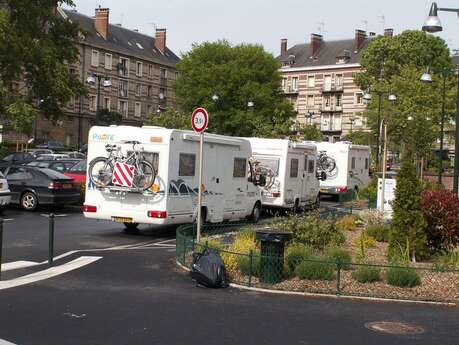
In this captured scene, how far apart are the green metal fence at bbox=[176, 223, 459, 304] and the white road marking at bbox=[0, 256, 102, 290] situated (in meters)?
2.70

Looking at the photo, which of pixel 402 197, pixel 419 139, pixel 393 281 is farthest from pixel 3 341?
pixel 419 139

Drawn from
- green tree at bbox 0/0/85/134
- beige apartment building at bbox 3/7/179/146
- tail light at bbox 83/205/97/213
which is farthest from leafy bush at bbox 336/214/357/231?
beige apartment building at bbox 3/7/179/146

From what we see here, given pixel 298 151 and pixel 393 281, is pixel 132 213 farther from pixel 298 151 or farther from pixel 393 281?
pixel 298 151

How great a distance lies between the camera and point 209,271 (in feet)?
34.1

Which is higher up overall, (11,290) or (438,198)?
(438,198)

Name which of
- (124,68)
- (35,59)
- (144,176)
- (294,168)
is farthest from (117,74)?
(144,176)

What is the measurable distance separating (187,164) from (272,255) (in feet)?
20.3

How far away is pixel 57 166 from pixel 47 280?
2013 cm

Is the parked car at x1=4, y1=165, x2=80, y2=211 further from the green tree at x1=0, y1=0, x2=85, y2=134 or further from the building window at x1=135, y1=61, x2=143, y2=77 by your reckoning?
the building window at x1=135, y1=61, x2=143, y2=77

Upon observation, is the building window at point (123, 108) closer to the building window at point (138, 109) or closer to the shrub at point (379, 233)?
the building window at point (138, 109)

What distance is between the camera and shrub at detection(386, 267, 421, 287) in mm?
10531

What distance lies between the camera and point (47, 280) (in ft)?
34.9

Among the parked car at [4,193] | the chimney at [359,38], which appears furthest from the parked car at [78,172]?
the chimney at [359,38]

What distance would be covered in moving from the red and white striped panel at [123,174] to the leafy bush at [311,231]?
12.6 feet
